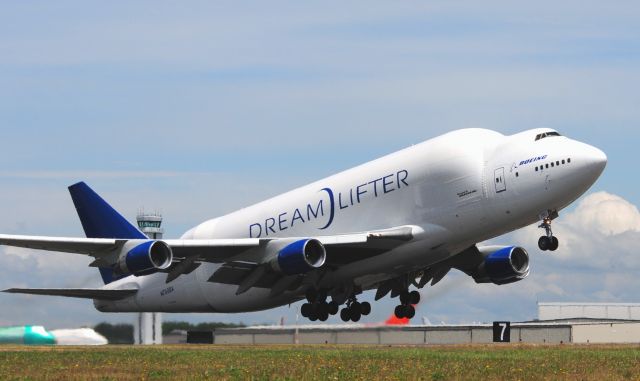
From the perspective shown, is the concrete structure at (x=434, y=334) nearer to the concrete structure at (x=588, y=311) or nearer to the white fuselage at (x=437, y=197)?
the concrete structure at (x=588, y=311)

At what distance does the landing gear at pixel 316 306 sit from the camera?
49469mm

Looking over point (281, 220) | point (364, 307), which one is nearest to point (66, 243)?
point (281, 220)

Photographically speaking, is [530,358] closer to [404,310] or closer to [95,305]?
[404,310]

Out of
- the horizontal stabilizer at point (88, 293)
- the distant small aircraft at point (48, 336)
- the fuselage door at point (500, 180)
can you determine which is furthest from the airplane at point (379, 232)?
the distant small aircraft at point (48, 336)

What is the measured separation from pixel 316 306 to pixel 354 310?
14.4 feet

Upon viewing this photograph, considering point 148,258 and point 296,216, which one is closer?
point 148,258

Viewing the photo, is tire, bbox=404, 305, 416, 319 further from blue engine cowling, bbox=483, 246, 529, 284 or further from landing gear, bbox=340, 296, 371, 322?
blue engine cowling, bbox=483, 246, 529, 284

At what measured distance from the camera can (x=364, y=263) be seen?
47.0m

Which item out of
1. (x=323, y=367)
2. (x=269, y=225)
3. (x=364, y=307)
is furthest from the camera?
(x=364, y=307)

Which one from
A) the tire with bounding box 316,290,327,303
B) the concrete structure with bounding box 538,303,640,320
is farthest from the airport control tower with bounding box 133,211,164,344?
the concrete structure with bounding box 538,303,640,320

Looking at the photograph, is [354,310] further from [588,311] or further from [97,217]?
[588,311]

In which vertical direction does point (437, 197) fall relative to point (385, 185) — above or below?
below

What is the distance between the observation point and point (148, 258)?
142 feet

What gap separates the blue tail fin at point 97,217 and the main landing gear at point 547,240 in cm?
2173
